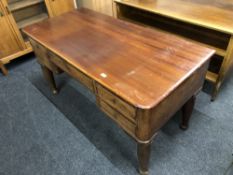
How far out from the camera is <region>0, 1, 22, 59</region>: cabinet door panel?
81.4 inches

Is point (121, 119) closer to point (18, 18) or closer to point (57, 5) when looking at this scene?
point (57, 5)

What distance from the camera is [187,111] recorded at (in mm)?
1375

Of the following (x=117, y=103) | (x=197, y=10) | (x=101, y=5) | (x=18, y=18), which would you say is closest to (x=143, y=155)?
(x=117, y=103)

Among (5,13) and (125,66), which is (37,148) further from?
(5,13)

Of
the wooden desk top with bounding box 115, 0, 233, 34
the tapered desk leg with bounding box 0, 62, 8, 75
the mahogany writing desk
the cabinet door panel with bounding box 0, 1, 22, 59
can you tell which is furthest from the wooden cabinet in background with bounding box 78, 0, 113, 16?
the tapered desk leg with bounding box 0, 62, 8, 75

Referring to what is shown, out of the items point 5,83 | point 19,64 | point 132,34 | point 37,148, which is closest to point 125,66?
A: point 132,34

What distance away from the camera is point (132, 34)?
4.50ft

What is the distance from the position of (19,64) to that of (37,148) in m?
1.35

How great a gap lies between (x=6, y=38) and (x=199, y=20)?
6.52 feet

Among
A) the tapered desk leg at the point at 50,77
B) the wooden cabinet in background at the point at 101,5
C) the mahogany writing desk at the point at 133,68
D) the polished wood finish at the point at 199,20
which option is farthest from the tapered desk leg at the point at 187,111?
the wooden cabinet in background at the point at 101,5

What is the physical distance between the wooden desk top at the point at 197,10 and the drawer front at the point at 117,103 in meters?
0.95

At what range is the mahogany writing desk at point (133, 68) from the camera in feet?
3.03

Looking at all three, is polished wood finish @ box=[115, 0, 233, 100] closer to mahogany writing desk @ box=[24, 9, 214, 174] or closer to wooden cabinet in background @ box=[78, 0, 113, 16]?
mahogany writing desk @ box=[24, 9, 214, 174]

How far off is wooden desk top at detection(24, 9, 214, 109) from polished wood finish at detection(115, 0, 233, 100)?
40 centimetres
